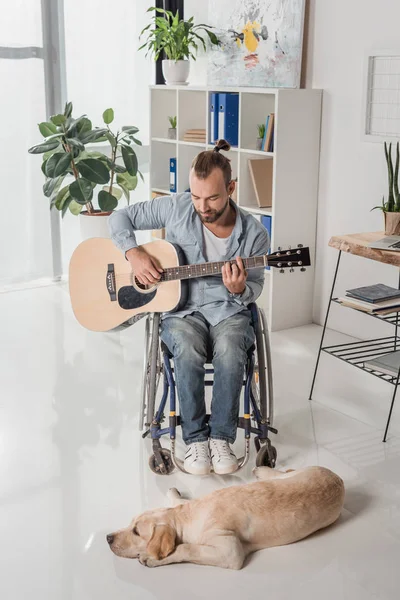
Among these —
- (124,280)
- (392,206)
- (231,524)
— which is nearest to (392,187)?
(392,206)

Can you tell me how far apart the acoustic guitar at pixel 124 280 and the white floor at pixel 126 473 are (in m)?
0.50

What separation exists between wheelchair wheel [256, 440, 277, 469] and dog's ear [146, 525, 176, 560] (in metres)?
0.57

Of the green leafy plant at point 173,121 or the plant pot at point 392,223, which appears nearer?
the plant pot at point 392,223

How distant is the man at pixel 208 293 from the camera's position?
249cm

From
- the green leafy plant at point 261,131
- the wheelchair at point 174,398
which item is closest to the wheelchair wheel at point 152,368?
the wheelchair at point 174,398

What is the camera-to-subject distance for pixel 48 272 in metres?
5.16

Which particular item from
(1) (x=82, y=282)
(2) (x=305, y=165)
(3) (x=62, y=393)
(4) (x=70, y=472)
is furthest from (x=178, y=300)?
(2) (x=305, y=165)

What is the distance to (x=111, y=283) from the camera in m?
2.75

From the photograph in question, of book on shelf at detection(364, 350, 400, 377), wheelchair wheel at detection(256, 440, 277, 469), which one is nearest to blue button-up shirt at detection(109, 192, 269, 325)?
wheelchair wheel at detection(256, 440, 277, 469)

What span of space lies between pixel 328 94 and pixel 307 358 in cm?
136

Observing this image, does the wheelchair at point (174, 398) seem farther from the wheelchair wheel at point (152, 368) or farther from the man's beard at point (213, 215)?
the man's beard at point (213, 215)

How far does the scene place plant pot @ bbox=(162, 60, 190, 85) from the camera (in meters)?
4.59

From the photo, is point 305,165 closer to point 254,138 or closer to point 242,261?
point 254,138

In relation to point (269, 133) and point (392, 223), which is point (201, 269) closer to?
point (392, 223)
